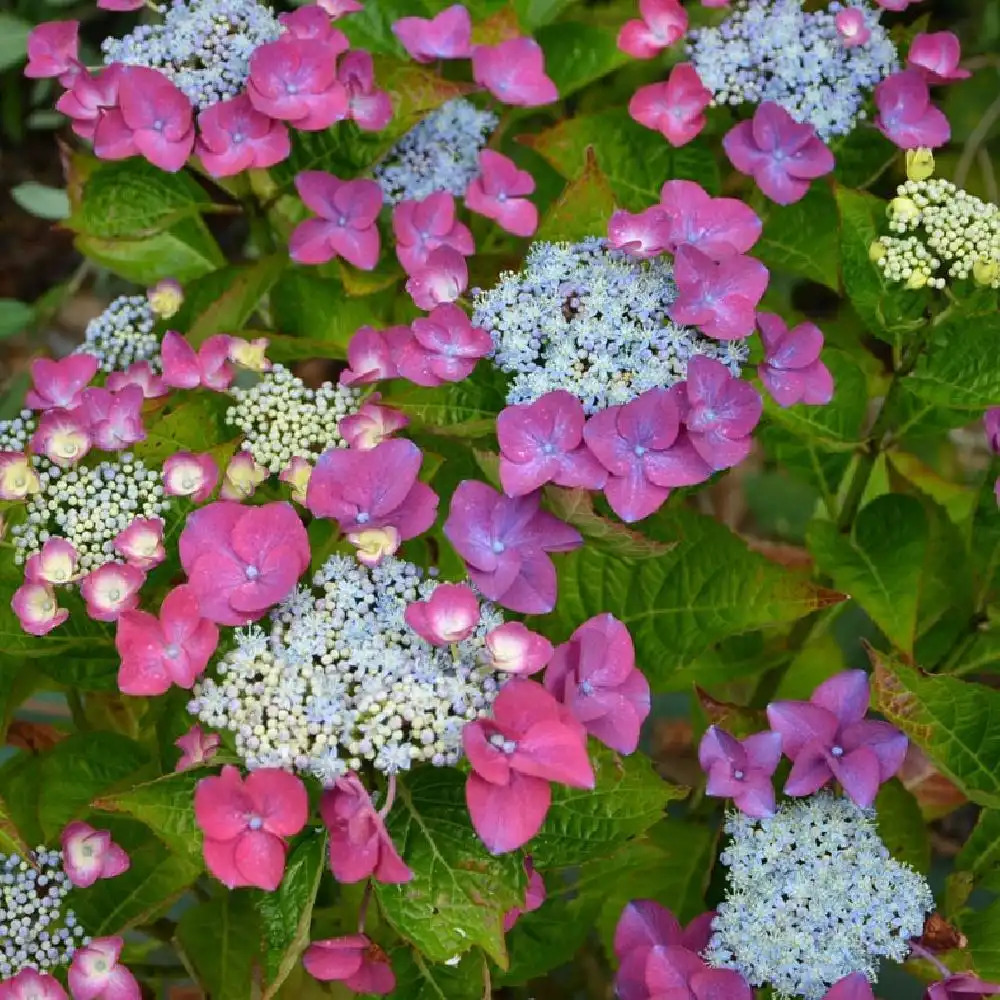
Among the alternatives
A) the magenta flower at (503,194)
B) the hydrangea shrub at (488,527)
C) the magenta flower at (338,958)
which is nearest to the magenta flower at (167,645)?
the hydrangea shrub at (488,527)

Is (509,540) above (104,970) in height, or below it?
above

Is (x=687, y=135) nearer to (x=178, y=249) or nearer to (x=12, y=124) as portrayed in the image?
(x=178, y=249)

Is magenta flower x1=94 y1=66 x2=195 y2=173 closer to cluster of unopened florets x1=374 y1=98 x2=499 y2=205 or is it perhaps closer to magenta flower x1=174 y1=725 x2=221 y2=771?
cluster of unopened florets x1=374 y1=98 x2=499 y2=205

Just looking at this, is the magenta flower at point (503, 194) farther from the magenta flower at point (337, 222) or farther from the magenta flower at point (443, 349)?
the magenta flower at point (443, 349)

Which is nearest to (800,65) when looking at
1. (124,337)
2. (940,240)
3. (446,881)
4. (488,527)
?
(940,240)

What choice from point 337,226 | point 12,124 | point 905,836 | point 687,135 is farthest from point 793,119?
point 12,124

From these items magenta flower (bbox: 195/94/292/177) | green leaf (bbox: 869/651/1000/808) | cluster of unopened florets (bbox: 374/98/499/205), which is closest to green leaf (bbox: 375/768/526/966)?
green leaf (bbox: 869/651/1000/808)

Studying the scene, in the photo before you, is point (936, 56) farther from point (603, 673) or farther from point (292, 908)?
point (292, 908)
